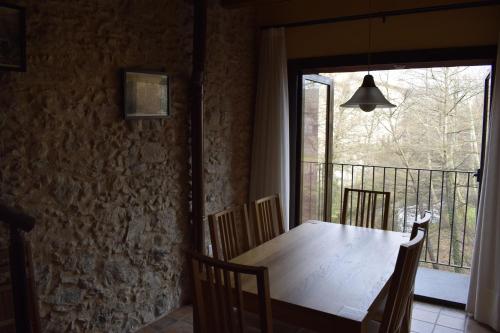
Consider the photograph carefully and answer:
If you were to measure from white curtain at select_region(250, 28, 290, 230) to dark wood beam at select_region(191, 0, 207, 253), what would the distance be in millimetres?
861

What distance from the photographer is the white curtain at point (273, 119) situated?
3869mm

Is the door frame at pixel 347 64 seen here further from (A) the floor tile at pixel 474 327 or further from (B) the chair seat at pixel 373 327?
(B) the chair seat at pixel 373 327

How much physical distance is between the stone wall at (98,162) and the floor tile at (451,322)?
1.98m

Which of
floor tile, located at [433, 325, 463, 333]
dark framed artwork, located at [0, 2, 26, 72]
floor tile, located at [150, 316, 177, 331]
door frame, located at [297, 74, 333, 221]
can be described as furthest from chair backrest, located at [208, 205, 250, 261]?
door frame, located at [297, 74, 333, 221]

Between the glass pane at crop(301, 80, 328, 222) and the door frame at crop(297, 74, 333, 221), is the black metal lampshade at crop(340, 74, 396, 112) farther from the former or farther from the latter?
the door frame at crop(297, 74, 333, 221)

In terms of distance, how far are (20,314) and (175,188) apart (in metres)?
1.42

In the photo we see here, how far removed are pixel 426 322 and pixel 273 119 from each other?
2.07m

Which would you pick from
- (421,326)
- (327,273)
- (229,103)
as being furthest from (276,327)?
(229,103)

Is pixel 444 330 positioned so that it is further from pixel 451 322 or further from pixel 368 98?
pixel 368 98

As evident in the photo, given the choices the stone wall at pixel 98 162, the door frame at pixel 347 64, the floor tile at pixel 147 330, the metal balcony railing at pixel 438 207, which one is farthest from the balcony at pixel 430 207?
the floor tile at pixel 147 330

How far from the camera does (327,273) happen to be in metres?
2.04

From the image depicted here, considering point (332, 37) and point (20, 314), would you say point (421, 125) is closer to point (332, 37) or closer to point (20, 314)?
point (332, 37)

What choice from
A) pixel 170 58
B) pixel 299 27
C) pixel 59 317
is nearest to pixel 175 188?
pixel 170 58

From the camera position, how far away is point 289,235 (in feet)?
8.80
